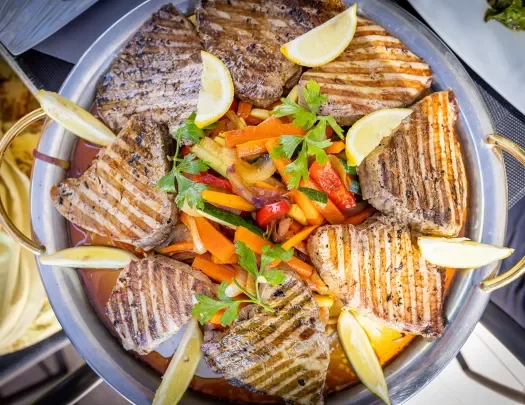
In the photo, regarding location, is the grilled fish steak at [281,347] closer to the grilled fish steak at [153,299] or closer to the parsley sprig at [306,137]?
the grilled fish steak at [153,299]

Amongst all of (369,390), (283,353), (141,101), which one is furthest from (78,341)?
(369,390)

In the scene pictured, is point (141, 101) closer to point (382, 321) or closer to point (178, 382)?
point (178, 382)

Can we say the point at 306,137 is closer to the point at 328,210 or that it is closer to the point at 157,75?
the point at 328,210

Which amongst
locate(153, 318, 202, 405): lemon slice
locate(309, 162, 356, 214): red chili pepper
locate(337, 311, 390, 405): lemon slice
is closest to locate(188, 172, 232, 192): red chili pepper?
locate(309, 162, 356, 214): red chili pepper

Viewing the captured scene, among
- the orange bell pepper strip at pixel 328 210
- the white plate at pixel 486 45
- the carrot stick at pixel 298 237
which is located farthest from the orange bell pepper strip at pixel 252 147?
the white plate at pixel 486 45

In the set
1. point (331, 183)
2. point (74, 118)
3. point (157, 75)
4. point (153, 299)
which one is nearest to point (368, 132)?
point (331, 183)
